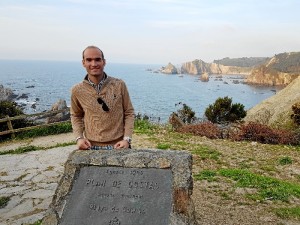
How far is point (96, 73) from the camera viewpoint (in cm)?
418

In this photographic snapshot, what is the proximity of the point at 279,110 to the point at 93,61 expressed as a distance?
22015 mm

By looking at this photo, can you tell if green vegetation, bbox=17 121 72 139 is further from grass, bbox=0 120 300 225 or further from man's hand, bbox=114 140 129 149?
man's hand, bbox=114 140 129 149

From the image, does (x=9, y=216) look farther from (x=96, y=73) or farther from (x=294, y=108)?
(x=294, y=108)

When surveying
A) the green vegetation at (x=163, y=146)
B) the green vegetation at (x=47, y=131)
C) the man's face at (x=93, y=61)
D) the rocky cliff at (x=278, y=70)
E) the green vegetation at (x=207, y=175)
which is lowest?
the rocky cliff at (x=278, y=70)

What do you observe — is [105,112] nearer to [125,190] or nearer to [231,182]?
[125,190]

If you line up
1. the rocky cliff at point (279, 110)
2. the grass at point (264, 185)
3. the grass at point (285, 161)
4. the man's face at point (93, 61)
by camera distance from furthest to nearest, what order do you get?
the rocky cliff at point (279, 110) → the grass at point (285, 161) → the grass at point (264, 185) → the man's face at point (93, 61)

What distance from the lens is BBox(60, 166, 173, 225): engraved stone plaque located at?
3609 millimetres

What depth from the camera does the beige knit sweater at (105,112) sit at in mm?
4262

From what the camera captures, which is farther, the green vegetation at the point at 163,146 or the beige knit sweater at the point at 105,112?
the green vegetation at the point at 163,146

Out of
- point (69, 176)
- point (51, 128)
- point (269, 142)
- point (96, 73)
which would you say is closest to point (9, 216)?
point (69, 176)

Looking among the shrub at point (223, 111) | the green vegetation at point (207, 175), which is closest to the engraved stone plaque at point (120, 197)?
the green vegetation at point (207, 175)

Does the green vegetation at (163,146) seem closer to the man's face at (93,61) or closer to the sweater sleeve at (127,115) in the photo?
the sweater sleeve at (127,115)

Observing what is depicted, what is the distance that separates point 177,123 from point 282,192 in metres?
10.3

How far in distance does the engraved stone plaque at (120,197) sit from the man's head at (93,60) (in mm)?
1143
